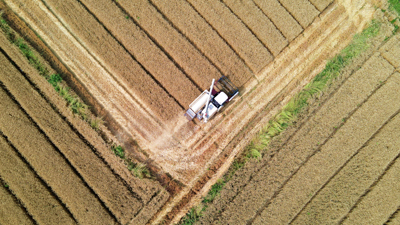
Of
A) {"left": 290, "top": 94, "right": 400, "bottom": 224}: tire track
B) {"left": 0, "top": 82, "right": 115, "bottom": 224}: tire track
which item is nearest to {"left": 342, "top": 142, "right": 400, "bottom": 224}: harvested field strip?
{"left": 290, "top": 94, "right": 400, "bottom": 224}: tire track

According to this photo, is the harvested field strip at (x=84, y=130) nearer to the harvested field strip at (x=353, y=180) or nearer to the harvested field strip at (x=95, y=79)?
the harvested field strip at (x=95, y=79)

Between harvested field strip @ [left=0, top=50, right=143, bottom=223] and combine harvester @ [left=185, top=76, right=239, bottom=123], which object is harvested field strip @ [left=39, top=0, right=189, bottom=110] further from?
harvested field strip @ [left=0, top=50, right=143, bottom=223]

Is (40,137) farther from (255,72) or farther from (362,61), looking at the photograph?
(362,61)

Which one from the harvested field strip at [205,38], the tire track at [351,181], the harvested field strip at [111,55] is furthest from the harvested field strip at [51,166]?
the tire track at [351,181]

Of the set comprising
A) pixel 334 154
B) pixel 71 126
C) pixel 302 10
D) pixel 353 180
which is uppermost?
pixel 71 126

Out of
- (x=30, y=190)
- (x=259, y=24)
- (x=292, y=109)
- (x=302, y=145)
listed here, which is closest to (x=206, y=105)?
(x=292, y=109)

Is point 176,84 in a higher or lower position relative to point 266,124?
higher

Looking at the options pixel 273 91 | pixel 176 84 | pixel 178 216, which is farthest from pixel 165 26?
pixel 178 216

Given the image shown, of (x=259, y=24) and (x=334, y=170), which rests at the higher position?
(x=259, y=24)

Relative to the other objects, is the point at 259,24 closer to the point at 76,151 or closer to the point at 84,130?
the point at 84,130
